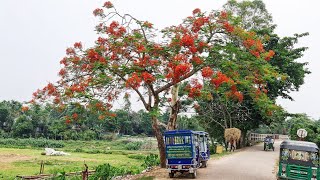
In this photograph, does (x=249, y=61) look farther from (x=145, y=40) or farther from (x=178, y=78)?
(x=145, y=40)

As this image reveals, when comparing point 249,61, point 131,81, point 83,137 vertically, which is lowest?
point 83,137

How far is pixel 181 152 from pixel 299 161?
16.4ft

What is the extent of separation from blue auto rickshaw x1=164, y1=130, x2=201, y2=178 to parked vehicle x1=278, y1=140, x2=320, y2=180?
3.79 metres

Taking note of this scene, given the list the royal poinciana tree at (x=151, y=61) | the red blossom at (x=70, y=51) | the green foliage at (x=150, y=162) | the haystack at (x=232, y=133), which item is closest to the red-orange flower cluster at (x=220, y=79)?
the royal poinciana tree at (x=151, y=61)

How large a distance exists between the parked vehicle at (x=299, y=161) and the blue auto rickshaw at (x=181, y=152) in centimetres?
379

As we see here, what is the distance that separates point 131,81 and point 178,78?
218 cm

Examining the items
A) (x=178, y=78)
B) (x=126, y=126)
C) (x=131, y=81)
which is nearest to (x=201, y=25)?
(x=178, y=78)

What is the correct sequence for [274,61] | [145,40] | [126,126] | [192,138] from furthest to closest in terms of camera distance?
1. [126,126]
2. [274,61]
3. [145,40]
4. [192,138]

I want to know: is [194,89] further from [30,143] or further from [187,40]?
[30,143]

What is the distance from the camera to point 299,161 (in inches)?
562

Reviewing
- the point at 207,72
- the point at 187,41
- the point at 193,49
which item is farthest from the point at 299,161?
the point at 187,41

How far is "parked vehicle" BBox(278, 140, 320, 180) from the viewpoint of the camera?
14039 millimetres

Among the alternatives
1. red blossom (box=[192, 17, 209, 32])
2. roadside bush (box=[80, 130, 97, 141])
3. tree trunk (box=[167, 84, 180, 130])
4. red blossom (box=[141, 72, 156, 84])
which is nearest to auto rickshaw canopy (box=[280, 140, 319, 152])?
tree trunk (box=[167, 84, 180, 130])

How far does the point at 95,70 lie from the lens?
1614 cm
